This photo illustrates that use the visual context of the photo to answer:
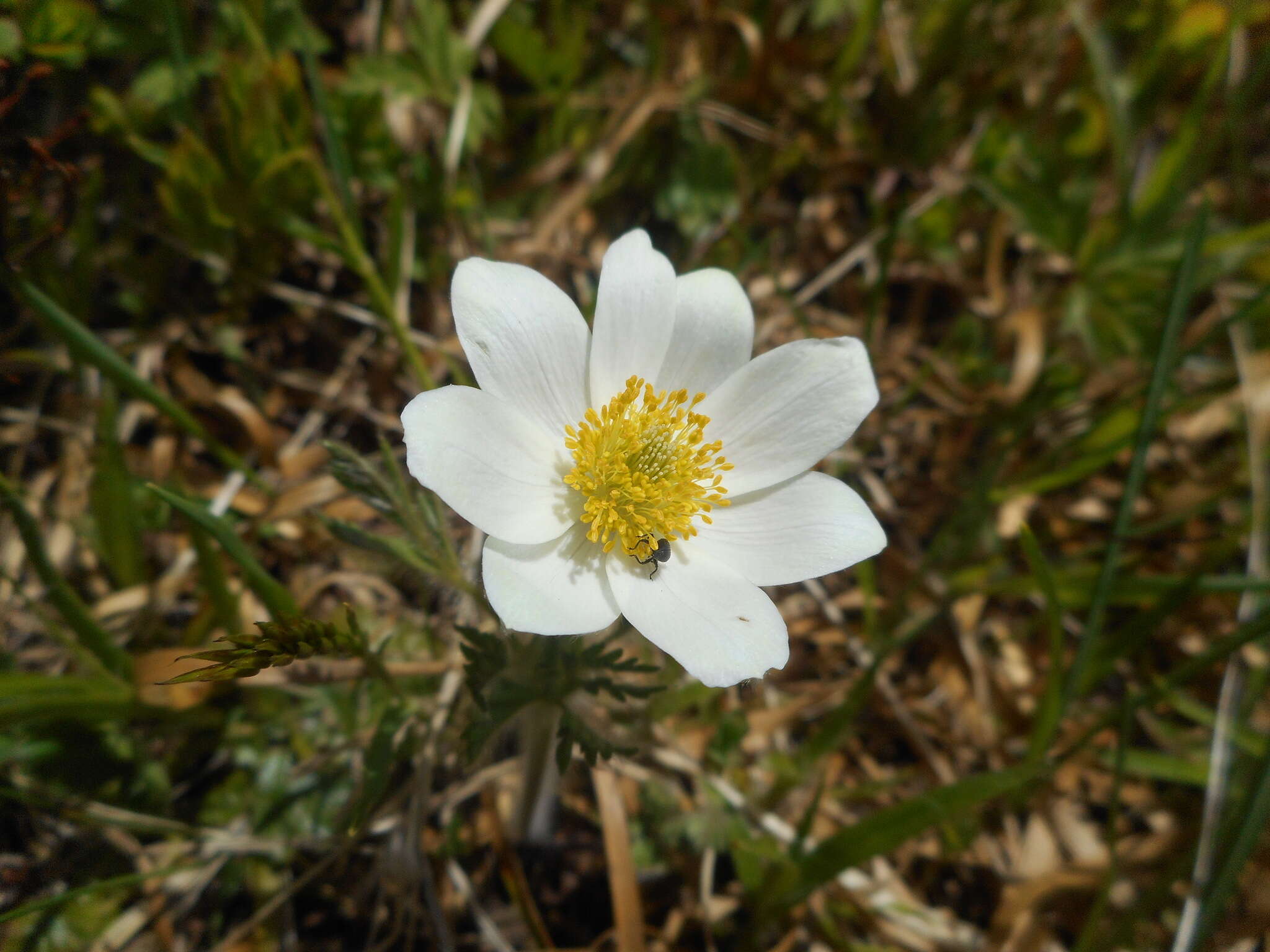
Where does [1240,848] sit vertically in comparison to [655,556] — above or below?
below

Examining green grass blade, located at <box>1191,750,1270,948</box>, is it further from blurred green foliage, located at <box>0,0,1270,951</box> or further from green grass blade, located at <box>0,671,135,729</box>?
green grass blade, located at <box>0,671,135,729</box>

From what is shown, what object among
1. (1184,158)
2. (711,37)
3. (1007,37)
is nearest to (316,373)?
(711,37)

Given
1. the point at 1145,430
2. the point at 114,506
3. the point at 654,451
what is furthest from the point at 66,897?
the point at 1145,430

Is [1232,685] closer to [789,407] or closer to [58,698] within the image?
[789,407]

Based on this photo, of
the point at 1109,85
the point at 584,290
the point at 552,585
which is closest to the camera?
the point at 552,585

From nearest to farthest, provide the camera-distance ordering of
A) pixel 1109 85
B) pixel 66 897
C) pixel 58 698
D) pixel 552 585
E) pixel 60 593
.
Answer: pixel 552 585 < pixel 66 897 < pixel 58 698 < pixel 60 593 < pixel 1109 85

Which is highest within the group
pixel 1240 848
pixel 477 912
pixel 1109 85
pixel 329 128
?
pixel 1109 85

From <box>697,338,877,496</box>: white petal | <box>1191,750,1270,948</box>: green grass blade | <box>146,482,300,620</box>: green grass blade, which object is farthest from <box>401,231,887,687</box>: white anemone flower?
<box>1191,750,1270,948</box>: green grass blade

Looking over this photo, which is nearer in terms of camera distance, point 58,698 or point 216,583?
point 58,698
